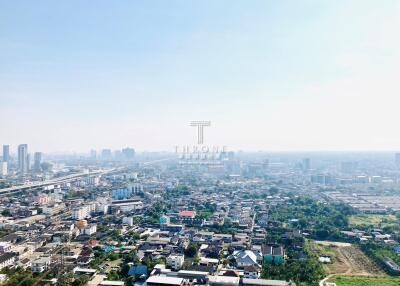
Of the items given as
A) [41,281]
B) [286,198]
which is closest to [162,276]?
[41,281]

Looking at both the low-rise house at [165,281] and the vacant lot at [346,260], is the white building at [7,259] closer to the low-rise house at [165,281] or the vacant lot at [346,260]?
the low-rise house at [165,281]

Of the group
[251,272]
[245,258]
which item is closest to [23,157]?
[245,258]

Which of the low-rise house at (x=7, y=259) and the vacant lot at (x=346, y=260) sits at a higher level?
the low-rise house at (x=7, y=259)

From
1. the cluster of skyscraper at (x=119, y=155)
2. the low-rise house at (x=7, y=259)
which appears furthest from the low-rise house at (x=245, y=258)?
the cluster of skyscraper at (x=119, y=155)

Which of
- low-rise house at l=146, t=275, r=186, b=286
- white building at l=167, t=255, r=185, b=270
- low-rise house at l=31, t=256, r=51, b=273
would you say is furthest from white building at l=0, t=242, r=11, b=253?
low-rise house at l=146, t=275, r=186, b=286

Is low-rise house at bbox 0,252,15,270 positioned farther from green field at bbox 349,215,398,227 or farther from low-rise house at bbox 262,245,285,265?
green field at bbox 349,215,398,227

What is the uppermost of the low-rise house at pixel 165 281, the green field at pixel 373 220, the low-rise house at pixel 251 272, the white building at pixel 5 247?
the low-rise house at pixel 165 281

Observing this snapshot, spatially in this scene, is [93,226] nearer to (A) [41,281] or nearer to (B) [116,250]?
(B) [116,250]

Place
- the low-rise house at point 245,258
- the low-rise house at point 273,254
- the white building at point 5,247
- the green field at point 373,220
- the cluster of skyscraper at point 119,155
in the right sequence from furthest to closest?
the cluster of skyscraper at point 119,155, the green field at point 373,220, the white building at point 5,247, the low-rise house at point 273,254, the low-rise house at point 245,258
